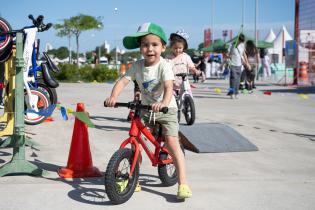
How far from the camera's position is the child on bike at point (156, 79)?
14.6 feet

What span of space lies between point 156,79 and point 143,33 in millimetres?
427

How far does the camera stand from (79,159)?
17.3 ft

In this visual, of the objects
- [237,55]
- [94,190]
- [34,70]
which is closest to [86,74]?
[237,55]

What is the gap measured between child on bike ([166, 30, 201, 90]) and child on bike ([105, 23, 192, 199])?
10.6 feet

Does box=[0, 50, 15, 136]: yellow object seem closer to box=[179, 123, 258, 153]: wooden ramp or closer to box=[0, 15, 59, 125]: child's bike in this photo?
box=[0, 15, 59, 125]: child's bike

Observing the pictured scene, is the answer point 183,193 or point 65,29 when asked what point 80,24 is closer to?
point 65,29

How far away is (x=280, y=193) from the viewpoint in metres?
4.72

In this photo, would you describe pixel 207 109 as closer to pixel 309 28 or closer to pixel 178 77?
pixel 178 77

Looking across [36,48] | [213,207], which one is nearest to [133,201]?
[213,207]

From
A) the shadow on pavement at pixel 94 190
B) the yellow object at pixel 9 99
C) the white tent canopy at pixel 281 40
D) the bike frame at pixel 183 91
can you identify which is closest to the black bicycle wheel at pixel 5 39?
the yellow object at pixel 9 99

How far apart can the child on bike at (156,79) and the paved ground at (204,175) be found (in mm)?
411

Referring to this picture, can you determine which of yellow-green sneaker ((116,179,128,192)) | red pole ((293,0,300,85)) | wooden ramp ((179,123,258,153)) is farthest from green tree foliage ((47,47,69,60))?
yellow-green sneaker ((116,179,128,192))

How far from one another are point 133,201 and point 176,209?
424 mm

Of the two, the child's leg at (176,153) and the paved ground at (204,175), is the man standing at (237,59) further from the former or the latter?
the child's leg at (176,153)
